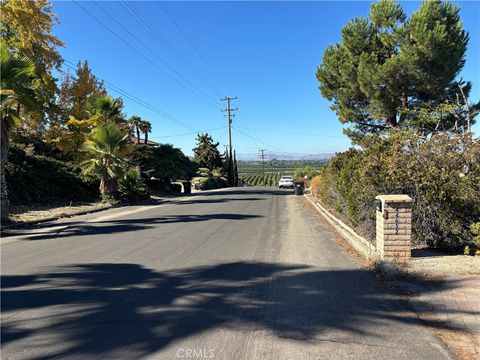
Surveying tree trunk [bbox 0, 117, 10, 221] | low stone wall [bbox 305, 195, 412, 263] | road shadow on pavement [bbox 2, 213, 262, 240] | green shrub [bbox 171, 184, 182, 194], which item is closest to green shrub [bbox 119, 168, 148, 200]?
road shadow on pavement [bbox 2, 213, 262, 240]

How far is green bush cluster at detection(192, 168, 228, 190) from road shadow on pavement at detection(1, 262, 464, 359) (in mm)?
42777

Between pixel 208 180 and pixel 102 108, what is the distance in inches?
1103

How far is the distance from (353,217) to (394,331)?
6144mm

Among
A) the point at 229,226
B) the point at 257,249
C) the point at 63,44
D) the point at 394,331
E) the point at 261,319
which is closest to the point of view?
the point at 394,331

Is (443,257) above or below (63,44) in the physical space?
below

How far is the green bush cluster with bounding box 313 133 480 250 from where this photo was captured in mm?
7723

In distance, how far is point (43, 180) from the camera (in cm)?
2259

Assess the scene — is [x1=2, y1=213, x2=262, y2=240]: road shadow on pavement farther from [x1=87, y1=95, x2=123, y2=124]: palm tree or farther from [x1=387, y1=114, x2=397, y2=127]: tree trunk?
[x1=87, y1=95, x2=123, y2=124]: palm tree

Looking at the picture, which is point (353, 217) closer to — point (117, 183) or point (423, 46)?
point (423, 46)

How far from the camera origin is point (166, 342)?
13.2 ft

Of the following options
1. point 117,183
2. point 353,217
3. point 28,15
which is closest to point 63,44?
point 28,15

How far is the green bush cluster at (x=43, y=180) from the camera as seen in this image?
805 inches

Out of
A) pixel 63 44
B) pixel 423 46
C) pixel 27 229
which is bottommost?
pixel 27 229

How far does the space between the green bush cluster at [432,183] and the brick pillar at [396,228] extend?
0.98 m
